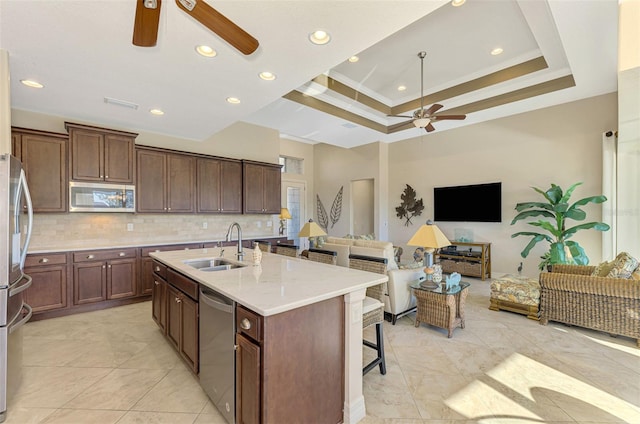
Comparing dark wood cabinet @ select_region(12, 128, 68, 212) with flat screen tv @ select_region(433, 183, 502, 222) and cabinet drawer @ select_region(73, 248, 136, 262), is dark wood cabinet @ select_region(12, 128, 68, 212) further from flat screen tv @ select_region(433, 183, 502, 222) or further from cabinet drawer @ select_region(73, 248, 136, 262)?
flat screen tv @ select_region(433, 183, 502, 222)

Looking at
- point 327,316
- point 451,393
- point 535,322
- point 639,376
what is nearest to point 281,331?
point 327,316

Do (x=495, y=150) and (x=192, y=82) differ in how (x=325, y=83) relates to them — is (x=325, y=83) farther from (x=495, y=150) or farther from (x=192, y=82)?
(x=495, y=150)

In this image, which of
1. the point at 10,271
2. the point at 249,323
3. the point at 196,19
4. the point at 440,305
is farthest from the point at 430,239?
the point at 10,271

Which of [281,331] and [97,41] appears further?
[97,41]

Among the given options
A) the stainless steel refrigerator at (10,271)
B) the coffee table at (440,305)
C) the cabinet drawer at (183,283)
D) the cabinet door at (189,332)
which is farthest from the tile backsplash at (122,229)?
the coffee table at (440,305)

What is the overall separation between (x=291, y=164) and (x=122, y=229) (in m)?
5.21

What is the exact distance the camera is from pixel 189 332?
2.11 metres

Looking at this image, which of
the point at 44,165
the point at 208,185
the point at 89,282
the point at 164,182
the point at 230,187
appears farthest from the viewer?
the point at 230,187

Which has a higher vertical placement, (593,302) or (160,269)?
(160,269)

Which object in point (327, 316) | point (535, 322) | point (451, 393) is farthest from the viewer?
point (535, 322)

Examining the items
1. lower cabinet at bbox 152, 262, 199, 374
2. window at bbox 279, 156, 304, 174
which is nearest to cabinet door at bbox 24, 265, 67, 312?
lower cabinet at bbox 152, 262, 199, 374

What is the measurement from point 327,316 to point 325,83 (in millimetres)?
4095

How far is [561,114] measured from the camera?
189 inches

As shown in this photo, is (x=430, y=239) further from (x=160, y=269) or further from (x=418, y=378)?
(x=160, y=269)
